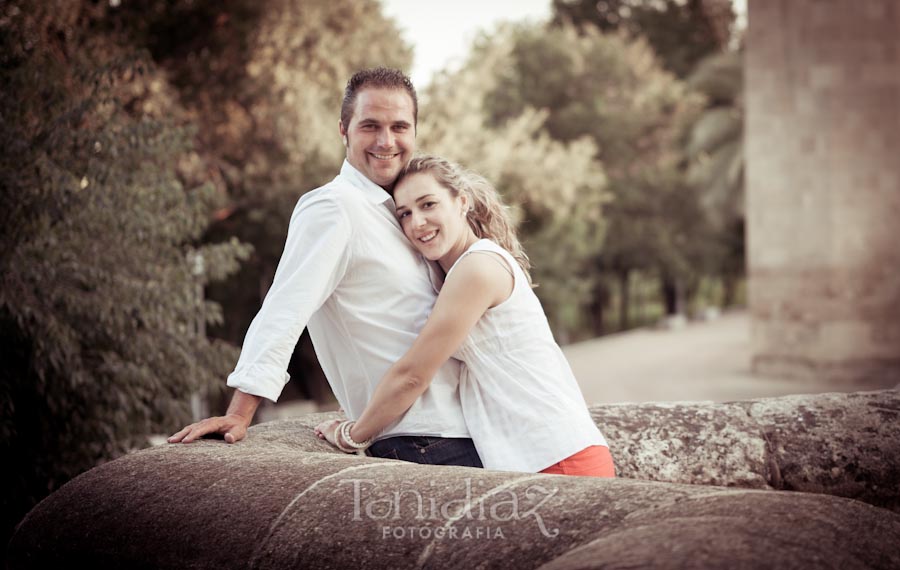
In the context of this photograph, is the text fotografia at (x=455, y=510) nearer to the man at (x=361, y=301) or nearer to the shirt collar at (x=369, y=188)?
the man at (x=361, y=301)

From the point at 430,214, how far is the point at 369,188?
286 millimetres

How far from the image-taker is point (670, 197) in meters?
34.0

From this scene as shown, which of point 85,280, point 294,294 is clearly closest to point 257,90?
point 85,280

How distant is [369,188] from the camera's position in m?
3.47

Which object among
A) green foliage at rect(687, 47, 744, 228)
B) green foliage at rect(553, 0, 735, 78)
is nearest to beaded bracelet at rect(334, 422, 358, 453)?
green foliage at rect(687, 47, 744, 228)

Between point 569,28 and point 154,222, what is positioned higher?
point 569,28

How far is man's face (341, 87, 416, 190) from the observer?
3518 millimetres

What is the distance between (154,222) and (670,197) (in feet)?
91.1

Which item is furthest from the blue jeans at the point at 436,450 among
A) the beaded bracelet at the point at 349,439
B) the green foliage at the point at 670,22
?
the green foliage at the point at 670,22

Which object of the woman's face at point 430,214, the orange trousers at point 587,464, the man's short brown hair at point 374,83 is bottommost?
the orange trousers at point 587,464

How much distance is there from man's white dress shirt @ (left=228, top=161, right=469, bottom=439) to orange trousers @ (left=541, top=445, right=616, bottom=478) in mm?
339

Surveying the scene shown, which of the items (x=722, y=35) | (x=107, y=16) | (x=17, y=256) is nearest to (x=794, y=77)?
(x=107, y=16)

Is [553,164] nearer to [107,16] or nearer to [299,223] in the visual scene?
[107,16]

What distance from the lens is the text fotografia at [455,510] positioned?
6.97ft
